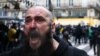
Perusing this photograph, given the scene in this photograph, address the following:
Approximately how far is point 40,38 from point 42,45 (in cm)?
6

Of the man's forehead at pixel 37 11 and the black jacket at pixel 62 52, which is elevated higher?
the man's forehead at pixel 37 11

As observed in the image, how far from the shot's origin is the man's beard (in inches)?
115

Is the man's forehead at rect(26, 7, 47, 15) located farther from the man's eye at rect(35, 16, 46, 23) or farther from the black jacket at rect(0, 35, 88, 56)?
the black jacket at rect(0, 35, 88, 56)

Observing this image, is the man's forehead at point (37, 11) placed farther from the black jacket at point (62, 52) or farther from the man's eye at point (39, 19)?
the black jacket at point (62, 52)

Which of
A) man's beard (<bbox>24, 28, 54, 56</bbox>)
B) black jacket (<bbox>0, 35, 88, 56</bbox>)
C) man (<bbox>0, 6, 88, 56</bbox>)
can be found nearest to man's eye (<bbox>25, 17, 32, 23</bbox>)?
man (<bbox>0, 6, 88, 56</bbox>)

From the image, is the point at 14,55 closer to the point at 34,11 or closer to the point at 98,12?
the point at 34,11

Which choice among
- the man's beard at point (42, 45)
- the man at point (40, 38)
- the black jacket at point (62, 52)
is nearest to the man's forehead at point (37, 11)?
the man at point (40, 38)

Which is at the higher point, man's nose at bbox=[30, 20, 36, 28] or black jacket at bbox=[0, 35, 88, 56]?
man's nose at bbox=[30, 20, 36, 28]

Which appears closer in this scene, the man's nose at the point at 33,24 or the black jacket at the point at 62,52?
the man's nose at the point at 33,24

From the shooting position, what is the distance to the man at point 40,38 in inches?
115

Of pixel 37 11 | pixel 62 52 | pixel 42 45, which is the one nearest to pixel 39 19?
pixel 37 11

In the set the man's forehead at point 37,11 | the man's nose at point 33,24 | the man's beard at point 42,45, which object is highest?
the man's forehead at point 37,11

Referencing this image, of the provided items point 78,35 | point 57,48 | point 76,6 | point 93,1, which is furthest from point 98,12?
point 57,48

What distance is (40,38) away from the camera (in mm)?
2934
